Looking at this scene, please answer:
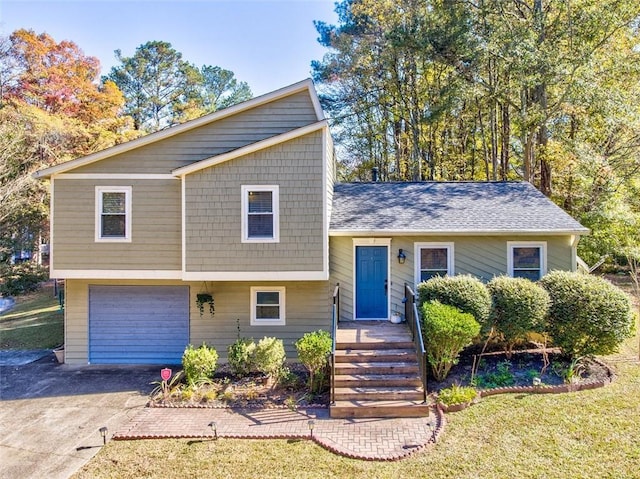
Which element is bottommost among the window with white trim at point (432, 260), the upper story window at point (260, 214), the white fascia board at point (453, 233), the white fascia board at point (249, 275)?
the white fascia board at point (249, 275)

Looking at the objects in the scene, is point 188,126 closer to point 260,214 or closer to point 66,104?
point 260,214

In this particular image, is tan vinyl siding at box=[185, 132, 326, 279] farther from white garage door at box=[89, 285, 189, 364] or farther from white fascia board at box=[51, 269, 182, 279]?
white garage door at box=[89, 285, 189, 364]

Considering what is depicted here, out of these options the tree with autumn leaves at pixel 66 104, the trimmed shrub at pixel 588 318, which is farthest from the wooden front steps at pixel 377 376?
the tree with autumn leaves at pixel 66 104

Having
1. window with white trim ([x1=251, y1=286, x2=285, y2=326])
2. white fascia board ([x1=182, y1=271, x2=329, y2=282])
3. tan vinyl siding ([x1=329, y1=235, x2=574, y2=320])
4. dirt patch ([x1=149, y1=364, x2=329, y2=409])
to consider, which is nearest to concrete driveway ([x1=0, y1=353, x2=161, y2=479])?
dirt patch ([x1=149, y1=364, x2=329, y2=409])

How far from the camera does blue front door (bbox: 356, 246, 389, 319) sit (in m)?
10.5

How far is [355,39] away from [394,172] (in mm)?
8307

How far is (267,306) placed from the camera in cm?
1018

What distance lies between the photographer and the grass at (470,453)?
5363mm

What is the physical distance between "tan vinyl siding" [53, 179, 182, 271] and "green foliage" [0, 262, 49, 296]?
14620mm

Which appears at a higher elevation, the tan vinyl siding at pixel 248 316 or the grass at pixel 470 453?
the tan vinyl siding at pixel 248 316

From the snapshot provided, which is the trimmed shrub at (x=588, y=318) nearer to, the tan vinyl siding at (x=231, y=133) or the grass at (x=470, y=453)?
the grass at (x=470, y=453)

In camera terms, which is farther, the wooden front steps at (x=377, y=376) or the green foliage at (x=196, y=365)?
the green foliage at (x=196, y=365)

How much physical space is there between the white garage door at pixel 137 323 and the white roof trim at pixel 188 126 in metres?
3.20

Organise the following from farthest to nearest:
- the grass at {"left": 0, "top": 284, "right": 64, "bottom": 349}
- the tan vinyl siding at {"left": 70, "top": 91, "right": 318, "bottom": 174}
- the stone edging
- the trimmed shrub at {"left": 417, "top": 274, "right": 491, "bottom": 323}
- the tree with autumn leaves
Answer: the tree with autumn leaves < the grass at {"left": 0, "top": 284, "right": 64, "bottom": 349} < the tan vinyl siding at {"left": 70, "top": 91, "right": 318, "bottom": 174} < the trimmed shrub at {"left": 417, "top": 274, "right": 491, "bottom": 323} < the stone edging
